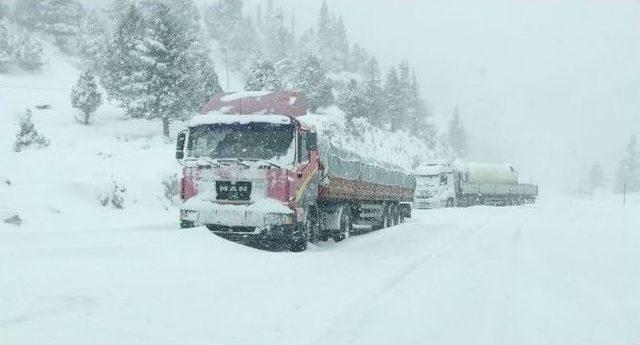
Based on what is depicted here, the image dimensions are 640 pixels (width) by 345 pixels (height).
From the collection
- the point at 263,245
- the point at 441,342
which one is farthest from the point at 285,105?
the point at 441,342

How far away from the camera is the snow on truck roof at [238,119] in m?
12.2

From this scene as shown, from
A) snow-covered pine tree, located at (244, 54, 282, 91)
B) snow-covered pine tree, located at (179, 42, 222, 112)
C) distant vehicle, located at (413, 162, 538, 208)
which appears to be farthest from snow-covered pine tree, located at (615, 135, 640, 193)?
snow-covered pine tree, located at (179, 42, 222, 112)

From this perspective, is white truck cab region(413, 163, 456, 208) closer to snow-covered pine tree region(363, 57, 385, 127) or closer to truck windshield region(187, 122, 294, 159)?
truck windshield region(187, 122, 294, 159)

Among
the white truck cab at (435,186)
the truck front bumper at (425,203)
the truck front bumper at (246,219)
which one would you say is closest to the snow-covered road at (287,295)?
the truck front bumper at (246,219)

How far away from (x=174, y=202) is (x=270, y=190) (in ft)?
31.3

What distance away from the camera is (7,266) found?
6.89 m

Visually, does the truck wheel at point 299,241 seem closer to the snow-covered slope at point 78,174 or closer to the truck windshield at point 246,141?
the truck windshield at point 246,141

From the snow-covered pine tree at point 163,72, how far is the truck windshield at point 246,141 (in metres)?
30.5

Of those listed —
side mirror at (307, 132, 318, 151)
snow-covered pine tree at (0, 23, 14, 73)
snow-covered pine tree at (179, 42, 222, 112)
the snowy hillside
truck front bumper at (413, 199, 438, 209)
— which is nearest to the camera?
side mirror at (307, 132, 318, 151)

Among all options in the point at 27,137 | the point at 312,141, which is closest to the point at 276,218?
the point at 312,141

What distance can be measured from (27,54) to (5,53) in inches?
89.3

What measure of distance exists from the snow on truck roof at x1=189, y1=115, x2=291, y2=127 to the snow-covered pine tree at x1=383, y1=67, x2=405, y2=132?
249 feet

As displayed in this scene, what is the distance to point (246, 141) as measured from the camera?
12.3 metres

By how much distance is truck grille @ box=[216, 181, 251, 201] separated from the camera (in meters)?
12.0
